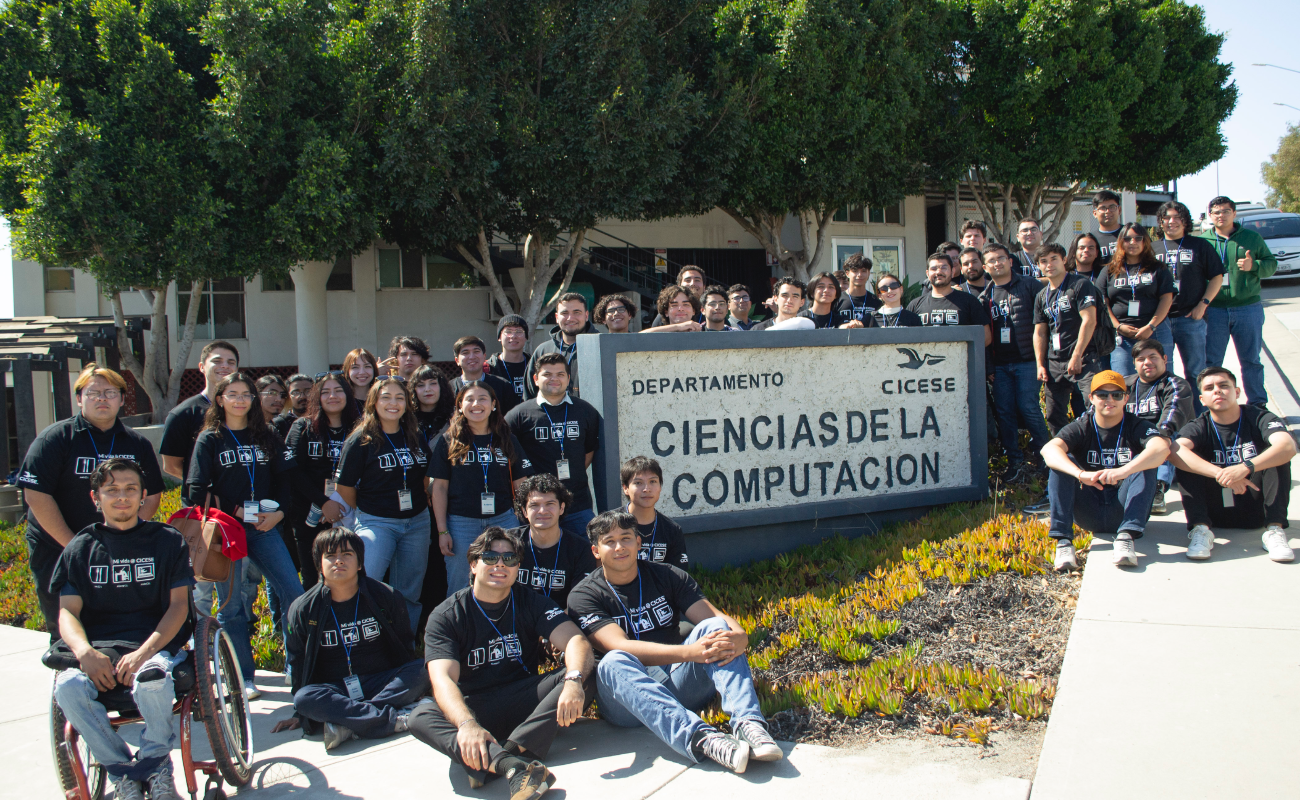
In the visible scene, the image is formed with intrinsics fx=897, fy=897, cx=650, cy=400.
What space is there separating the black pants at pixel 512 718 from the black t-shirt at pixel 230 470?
1.92 meters

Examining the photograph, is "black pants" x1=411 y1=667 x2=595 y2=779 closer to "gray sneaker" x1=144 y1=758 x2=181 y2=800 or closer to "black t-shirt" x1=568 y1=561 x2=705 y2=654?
"black t-shirt" x1=568 y1=561 x2=705 y2=654

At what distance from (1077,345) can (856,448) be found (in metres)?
1.67

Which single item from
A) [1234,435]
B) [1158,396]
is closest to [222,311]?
[1158,396]

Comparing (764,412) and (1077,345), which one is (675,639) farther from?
(1077,345)

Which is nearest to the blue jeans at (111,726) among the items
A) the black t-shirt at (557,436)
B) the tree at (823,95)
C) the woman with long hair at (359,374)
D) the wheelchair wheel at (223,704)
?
the wheelchair wheel at (223,704)

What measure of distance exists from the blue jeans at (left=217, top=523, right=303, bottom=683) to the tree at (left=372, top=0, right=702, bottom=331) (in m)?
9.83

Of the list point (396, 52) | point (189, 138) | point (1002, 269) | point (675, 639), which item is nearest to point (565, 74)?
point (396, 52)

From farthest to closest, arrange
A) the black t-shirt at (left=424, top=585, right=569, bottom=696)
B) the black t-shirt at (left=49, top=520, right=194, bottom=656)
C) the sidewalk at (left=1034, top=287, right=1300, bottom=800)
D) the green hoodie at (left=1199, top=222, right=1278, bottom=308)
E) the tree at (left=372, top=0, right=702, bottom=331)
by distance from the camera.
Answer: the tree at (left=372, top=0, right=702, bottom=331) < the green hoodie at (left=1199, top=222, right=1278, bottom=308) < the black t-shirt at (left=424, top=585, right=569, bottom=696) < the black t-shirt at (left=49, top=520, right=194, bottom=656) < the sidewalk at (left=1034, top=287, right=1300, bottom=800)

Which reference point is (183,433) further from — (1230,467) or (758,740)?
(1230,467)

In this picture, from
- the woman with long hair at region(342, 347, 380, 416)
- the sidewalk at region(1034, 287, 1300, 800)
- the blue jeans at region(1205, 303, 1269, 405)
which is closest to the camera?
the sidewalk at region(1034, 287, 1300, 800)

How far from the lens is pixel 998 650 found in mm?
4352

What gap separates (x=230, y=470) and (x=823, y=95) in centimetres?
1389

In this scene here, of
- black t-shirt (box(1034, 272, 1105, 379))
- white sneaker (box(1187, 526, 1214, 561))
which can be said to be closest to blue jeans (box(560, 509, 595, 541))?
white sneaker (box(1187, 526, 1214, 561))

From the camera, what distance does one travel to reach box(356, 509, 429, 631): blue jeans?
16.8 ft
